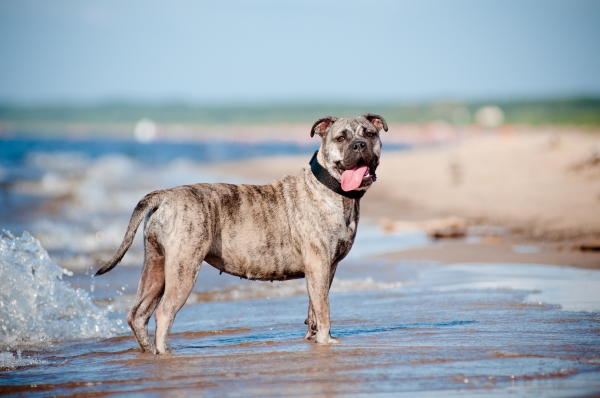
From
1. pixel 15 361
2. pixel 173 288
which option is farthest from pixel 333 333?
pixel 15 361

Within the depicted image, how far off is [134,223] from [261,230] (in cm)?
113

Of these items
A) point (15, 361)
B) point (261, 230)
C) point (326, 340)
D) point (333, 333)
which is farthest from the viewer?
point (333, 333)

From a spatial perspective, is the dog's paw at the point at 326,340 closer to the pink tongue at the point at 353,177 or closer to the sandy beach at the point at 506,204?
the pink tongue at the point at 353,177

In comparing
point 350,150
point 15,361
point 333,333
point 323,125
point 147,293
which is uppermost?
point 323,125

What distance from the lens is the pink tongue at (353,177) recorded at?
6.53 meters

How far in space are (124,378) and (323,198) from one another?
7.73 ft

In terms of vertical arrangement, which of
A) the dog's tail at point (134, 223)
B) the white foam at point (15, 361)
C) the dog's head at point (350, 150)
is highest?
the dog's head at point (350, 150)

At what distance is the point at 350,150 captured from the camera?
21.4 feet

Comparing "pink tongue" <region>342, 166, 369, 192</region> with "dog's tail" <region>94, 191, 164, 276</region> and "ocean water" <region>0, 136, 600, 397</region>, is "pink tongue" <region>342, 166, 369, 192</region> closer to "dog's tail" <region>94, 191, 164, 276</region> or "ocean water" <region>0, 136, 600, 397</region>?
"ocean water" <region>0, 136, 600, 397</region>

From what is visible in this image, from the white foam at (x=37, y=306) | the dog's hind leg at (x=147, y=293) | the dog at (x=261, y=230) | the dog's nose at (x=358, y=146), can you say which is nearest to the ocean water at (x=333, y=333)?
the white foam at (x=37, y=306)

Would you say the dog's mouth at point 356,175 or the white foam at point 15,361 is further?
the dog's mouth at point 356,175

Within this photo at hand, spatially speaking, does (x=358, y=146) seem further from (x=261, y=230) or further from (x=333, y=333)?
(x=333, y=333)

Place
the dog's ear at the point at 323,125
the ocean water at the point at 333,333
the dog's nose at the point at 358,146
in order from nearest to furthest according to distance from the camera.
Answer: the ocean water at the point at 333,333 < the dog's nose at the point at 358,146 < the dog's ear at the point at 323,125

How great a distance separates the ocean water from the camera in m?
5.02
